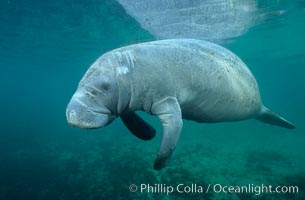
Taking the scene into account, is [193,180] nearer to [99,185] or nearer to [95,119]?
[99,185]

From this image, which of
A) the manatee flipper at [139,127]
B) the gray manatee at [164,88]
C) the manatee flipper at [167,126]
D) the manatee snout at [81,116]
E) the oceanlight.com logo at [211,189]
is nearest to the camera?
the manatee snout at [81,116]

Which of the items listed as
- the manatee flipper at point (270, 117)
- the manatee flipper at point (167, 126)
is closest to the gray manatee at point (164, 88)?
the manatee flipper at point (167, 126)

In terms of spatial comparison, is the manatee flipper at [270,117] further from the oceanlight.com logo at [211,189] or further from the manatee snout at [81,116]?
the manatee snout at [81,116]

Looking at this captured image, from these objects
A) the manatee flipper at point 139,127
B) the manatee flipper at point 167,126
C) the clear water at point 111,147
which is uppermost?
the manatee flipper at point 167,126

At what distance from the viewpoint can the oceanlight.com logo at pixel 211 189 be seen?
7.46 meters

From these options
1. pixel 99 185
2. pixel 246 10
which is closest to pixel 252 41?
pixel 246 10

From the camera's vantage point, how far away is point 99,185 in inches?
340

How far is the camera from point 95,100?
2873mm

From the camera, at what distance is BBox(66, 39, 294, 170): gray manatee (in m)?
2.93

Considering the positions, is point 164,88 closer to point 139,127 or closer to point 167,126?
point 167,126

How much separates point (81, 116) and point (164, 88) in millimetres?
1271

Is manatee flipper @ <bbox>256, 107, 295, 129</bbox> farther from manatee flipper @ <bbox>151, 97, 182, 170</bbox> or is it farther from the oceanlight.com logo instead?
manatee flipper @ <bbox>151, 97, 182, 170</bbox>

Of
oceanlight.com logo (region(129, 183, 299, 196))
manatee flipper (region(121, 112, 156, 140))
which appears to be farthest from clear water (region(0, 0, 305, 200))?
manatee flipper (region(121, 112, 156, 140))

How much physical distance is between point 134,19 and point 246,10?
21.6 feet
